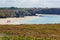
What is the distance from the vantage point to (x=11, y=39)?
28.8 m

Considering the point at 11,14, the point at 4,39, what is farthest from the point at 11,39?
the point at 11,14

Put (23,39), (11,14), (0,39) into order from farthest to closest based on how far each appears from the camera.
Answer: (11,14)
(23,39)
(0,39)

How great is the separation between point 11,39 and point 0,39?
1576 mm

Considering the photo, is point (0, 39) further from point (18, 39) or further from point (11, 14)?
point (11, 14)

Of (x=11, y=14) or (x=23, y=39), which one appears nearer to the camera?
(x=23, y=39)

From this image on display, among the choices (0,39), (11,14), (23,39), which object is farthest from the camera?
(11,14)

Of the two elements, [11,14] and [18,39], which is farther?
[11,14]

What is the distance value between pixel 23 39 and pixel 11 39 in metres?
1.71

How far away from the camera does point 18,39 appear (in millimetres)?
29438

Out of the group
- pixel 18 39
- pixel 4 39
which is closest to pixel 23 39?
pixel 18 39

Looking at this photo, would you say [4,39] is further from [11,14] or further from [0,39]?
Result: [11,14]

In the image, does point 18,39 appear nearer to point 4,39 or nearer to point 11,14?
point 4,39

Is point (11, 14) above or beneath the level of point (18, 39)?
beneath

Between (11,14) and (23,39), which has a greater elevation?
(23,39)
